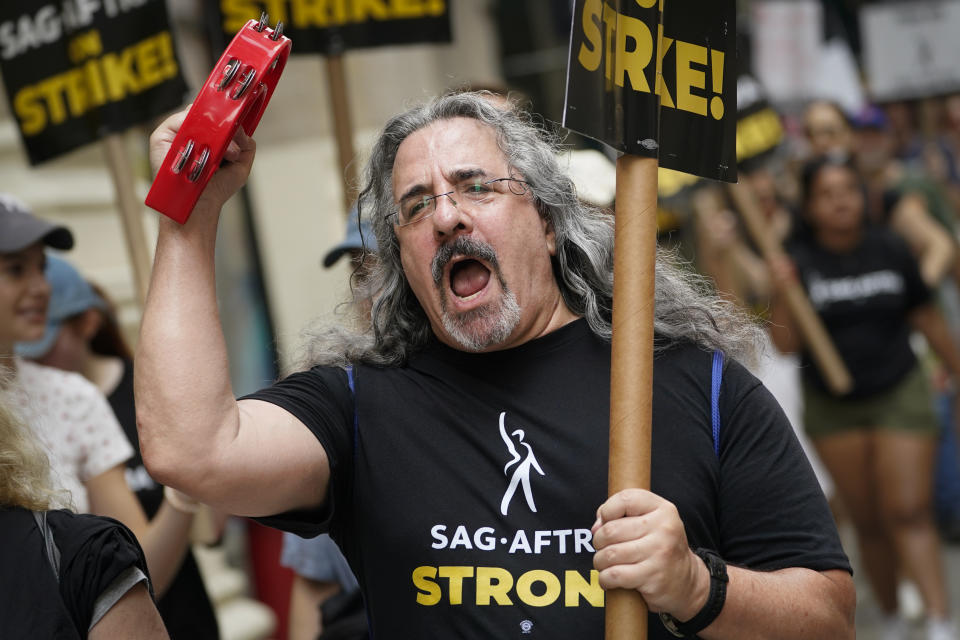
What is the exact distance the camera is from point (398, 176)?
8.33 feet

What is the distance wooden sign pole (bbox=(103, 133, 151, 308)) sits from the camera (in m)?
3.73

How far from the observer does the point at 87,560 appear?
6.82 feet

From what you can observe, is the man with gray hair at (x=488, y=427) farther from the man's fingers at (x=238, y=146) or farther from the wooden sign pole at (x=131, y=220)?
the wooden sign pole at (x=131, y=220)

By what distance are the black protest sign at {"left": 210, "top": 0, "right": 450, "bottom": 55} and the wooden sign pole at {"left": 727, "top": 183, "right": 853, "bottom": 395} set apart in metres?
2.22

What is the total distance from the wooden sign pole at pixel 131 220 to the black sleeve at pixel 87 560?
1604mm

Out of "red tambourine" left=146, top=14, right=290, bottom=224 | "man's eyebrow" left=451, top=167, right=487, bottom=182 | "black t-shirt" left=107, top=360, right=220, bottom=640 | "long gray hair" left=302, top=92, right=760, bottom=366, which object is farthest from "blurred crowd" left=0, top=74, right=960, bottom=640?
"red tambourine" left=146, top=14, right=290, bottom=224

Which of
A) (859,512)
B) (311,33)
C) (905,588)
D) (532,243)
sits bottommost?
(905,588)

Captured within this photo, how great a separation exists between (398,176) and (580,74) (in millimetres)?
526

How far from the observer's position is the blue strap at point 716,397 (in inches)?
92.9

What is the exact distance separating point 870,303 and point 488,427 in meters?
4.37

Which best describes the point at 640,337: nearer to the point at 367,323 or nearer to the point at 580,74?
the point at 580,74

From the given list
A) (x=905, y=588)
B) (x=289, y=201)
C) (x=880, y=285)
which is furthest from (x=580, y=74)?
(x=289, y=201)

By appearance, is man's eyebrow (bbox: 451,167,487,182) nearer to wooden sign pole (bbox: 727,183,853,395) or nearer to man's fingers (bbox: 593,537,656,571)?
man's fingers (bbox: 593,537,656,571)

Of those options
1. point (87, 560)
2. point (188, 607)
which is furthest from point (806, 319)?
point (87, 560)
